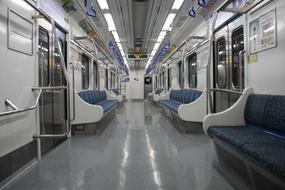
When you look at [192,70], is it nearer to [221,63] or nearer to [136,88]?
[221,63]

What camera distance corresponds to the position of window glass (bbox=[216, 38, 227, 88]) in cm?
417

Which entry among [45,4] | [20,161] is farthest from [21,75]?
[45,4]

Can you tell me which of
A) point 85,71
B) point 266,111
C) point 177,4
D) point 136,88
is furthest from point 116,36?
point 136,88

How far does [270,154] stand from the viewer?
160 centimetres

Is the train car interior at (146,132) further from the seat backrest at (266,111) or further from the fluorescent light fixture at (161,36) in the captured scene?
the fluorescent light fixture at (161,36)

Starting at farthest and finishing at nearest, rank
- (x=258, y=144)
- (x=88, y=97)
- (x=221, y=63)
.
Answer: (x=88, y=97)
(x=221, y=63)
(x=258, y=144)

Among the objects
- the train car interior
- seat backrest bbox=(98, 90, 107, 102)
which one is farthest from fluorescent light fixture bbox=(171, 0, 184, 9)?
seat backrest bbox=(98, 90, 107, 102)

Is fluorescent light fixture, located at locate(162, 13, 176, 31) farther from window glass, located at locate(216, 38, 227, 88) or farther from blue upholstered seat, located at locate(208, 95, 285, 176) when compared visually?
blue upholstered seat, located at locate(208, 95, 285, 176)

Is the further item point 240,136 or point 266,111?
point 266,111

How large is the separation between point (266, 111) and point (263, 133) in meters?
0.28

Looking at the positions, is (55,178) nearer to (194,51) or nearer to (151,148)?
(151,148)

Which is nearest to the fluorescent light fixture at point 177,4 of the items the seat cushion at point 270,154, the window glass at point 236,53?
the window glass at point 236,53

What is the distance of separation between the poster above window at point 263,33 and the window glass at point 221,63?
1.17m

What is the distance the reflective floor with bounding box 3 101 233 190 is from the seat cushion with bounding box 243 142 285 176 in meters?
0.57
